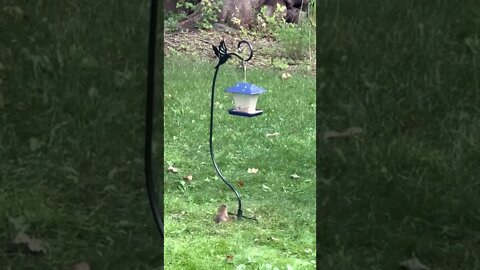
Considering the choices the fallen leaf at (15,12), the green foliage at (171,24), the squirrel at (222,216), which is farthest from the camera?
the green foliage at (171,24)

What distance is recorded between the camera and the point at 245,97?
1.83 meters

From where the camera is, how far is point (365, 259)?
1.90 meters

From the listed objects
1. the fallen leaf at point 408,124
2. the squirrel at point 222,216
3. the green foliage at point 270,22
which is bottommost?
the squirrel at point 222,216

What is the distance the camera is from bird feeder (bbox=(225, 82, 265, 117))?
180cm

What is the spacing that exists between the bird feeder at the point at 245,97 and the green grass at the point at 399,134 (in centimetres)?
43

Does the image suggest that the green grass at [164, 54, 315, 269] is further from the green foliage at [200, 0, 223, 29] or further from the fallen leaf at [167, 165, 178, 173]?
the green foliage at [200, 0, 223, 29]

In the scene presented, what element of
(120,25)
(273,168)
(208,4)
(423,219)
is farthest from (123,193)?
(208,4)

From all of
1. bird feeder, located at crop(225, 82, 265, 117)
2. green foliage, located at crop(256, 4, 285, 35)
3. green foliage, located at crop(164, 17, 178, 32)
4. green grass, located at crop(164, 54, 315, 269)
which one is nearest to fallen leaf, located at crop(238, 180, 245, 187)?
green grass, located at crop(164, 54, 315, 269)

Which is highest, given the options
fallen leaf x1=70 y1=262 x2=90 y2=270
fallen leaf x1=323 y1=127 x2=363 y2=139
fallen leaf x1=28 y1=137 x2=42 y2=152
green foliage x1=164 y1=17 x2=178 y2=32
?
green foliage x1=164 y1=17 x2=178 y2=32

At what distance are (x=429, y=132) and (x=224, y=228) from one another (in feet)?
2.53

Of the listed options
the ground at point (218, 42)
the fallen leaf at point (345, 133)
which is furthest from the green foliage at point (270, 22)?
the fallen leaf at point (345, 133)

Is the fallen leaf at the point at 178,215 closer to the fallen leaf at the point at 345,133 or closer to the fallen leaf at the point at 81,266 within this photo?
the fallen leaf at the point at 81,266

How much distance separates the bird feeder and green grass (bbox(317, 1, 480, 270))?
1.40 ft

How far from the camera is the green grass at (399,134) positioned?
199 cm
